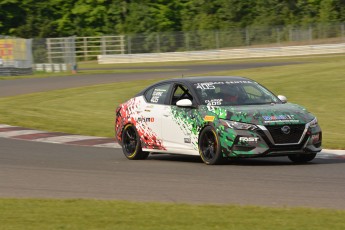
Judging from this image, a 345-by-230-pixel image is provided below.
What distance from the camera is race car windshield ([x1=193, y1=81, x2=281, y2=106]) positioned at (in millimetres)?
14023

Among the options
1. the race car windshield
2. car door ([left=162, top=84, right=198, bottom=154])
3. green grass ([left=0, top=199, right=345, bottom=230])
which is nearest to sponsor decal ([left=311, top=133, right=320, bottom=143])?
the race car windshield

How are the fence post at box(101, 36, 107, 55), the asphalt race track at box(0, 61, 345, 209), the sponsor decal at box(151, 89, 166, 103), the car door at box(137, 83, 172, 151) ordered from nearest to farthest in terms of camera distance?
the asphalt race track at box(0, 61, 345, 209) < the car door at box(137, 83, 172, 151) < the sponsor decal at box(151, 89, 166, 103) < the fence post at box(101, 36, 107, 55)

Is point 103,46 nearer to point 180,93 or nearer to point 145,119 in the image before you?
point 145,119

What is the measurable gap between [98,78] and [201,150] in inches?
1023

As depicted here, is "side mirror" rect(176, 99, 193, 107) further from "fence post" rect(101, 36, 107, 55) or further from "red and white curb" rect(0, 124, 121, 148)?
"fence post" rect(101, 36, 107, 55)

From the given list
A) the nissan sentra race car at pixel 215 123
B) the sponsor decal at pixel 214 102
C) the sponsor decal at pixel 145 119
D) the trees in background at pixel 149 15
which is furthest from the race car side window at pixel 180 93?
the trees in background at pixel 149 15

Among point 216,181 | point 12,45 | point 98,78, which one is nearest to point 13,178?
point 216,181

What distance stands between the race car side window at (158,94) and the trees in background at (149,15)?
61.3 meters

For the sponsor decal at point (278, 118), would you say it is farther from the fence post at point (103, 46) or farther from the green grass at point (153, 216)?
the fence post at point (103, 46)

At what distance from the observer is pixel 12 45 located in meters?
46.8

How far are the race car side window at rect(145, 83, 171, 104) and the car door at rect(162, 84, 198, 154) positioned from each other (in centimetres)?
19

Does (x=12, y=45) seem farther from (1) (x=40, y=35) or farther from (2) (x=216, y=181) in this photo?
(2) (x=216, y=181)

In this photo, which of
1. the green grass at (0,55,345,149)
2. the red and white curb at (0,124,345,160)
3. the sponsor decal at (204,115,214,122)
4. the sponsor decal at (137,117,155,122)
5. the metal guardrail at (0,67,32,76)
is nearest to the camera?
the sponsor decal at (204,115,214,122)

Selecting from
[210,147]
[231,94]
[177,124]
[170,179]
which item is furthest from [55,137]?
[170,179]
